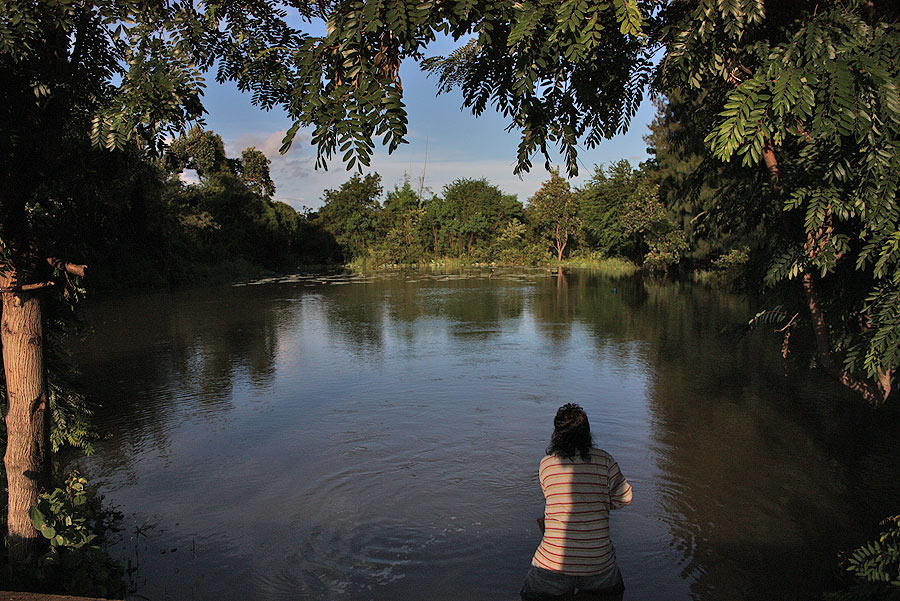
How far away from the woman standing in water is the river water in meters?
1.22

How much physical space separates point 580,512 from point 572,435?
1.47ft

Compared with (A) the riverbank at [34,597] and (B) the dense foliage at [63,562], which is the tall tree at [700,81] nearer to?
(A) the riverbank at [34,597]

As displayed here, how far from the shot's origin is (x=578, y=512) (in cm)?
389

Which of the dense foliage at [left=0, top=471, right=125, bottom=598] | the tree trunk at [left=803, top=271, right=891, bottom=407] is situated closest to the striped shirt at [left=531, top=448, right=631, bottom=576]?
the tree trunk at [left=803, top=271, right=891, bottom=407]

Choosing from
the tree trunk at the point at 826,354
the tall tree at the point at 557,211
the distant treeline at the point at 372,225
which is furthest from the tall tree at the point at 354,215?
the tree trunk at the point at 826,354

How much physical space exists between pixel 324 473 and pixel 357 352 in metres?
8.06

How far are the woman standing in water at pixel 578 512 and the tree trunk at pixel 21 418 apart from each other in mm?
3320

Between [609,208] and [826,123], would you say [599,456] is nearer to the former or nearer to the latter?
[826,123]

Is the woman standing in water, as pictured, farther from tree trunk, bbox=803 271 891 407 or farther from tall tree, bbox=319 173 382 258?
tall tree, bbox=319 173 382 258

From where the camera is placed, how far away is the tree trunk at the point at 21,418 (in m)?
4.38

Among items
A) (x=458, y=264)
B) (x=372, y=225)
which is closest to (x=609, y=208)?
(x=458, y=264)

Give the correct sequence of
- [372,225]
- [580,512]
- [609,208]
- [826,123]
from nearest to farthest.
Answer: [826,123] → [580,512] → [609,208] → [372,225]

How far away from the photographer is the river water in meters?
5.39

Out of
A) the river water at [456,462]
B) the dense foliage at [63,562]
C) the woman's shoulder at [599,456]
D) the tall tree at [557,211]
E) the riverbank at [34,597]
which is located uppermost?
the tall tree at [557,211]
